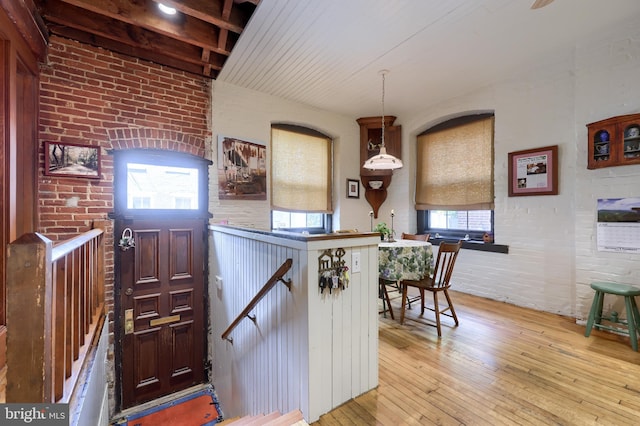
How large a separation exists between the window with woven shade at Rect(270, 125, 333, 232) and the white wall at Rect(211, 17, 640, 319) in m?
0.26

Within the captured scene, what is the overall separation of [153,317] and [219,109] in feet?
8.61

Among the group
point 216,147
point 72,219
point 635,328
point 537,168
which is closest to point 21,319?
point 72,219

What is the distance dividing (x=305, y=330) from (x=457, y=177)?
3.71 metres

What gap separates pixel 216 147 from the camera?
11.4 feet

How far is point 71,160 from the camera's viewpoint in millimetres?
2613

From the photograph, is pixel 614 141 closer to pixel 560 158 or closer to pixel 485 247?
pixel 560 158

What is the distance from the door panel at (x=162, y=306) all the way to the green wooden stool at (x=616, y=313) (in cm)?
418

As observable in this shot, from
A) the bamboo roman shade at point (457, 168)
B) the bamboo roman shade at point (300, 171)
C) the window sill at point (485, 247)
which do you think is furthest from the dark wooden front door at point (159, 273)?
the window sill at point (485, 247)

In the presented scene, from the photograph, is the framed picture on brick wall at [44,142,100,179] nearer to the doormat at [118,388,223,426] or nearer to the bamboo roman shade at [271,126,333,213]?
the bamboo roman shade at [271,126,333,213]

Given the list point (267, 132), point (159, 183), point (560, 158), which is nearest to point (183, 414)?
point (159, 183)

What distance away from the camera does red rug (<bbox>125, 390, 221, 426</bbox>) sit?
9.12 feet

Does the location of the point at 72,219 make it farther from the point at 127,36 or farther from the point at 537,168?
the point at 537,168

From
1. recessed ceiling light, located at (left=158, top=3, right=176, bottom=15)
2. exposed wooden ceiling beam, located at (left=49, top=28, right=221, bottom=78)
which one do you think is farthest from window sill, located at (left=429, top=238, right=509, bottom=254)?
recessed ceiling light, located at (left=158, top=3, right=176, bottom=15)

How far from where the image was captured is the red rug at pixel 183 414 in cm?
278
